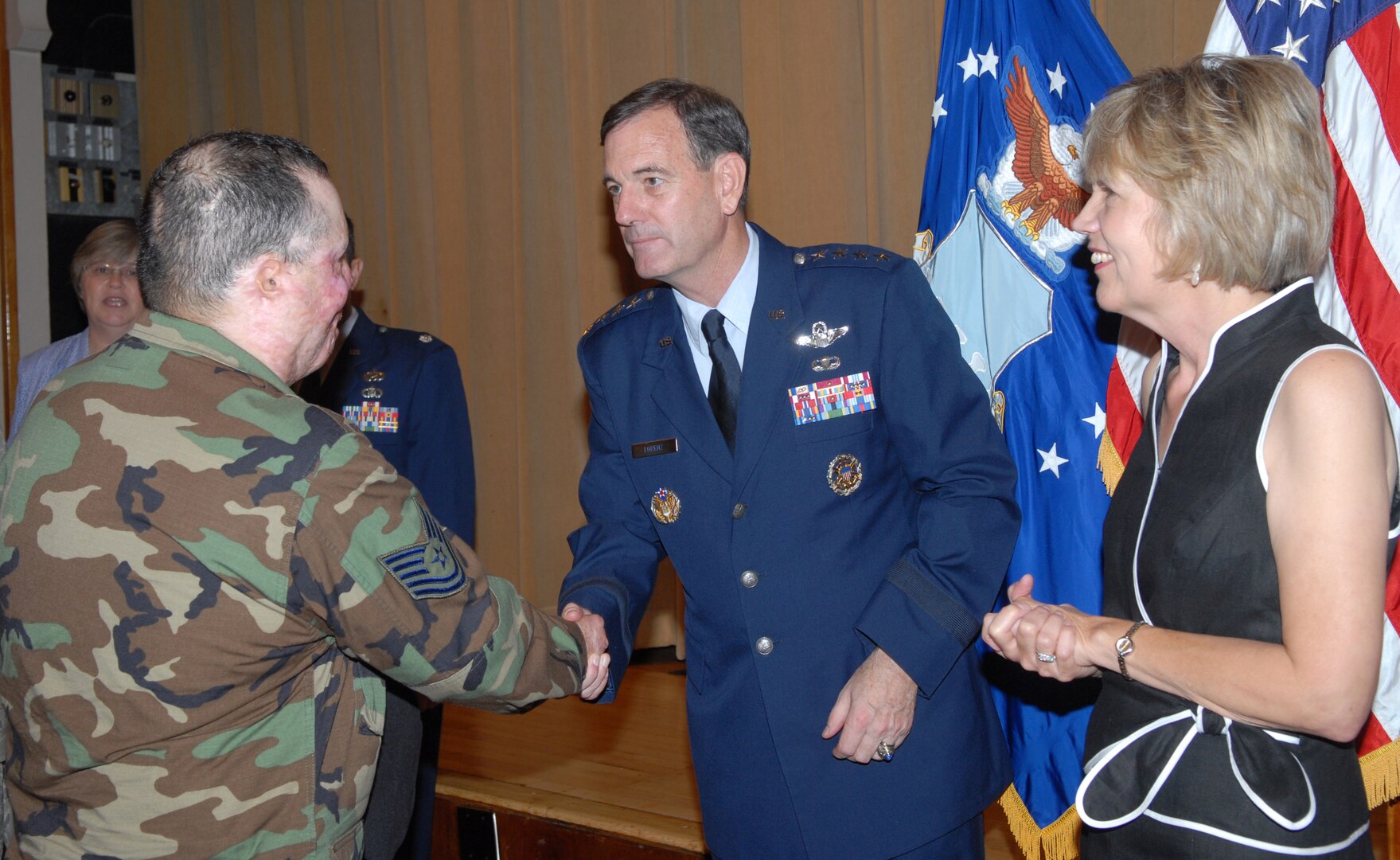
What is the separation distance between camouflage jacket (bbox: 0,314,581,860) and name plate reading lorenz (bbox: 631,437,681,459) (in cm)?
66

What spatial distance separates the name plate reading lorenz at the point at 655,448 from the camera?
77.0 inches

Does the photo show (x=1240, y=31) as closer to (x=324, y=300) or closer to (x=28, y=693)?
(x=324, y=300)

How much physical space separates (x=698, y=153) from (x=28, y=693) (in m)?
1.33

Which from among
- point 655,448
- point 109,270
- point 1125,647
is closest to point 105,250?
point 109,270

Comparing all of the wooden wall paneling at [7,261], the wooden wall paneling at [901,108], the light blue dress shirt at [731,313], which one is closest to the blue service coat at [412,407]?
the light blue dress shirt at [731,313]

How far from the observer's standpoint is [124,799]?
49.7 inches

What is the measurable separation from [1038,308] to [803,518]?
2.76 ft

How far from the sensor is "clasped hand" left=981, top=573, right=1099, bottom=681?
145 cm

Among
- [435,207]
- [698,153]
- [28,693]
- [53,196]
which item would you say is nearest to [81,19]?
[53,196]

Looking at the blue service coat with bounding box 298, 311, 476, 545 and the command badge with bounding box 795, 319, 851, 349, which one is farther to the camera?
the blue service coat with bounding box 298, 311, 476, 545

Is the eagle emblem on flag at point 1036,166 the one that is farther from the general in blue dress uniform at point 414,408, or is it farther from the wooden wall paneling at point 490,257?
the wooden wall paneling at point 490,257

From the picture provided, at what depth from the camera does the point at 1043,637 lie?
1.48 meters

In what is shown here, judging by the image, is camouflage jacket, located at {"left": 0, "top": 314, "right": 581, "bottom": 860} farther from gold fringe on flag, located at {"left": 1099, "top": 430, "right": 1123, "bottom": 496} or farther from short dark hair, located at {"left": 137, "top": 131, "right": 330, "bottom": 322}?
gold fringe on flag, located at {"left": 1099, "top": 430, "right": 1123, "bottom": 496}

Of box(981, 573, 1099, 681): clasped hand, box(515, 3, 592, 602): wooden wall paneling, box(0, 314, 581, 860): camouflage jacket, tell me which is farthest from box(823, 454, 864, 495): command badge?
box(515, 3, 592, 602): wooden wall paneling
